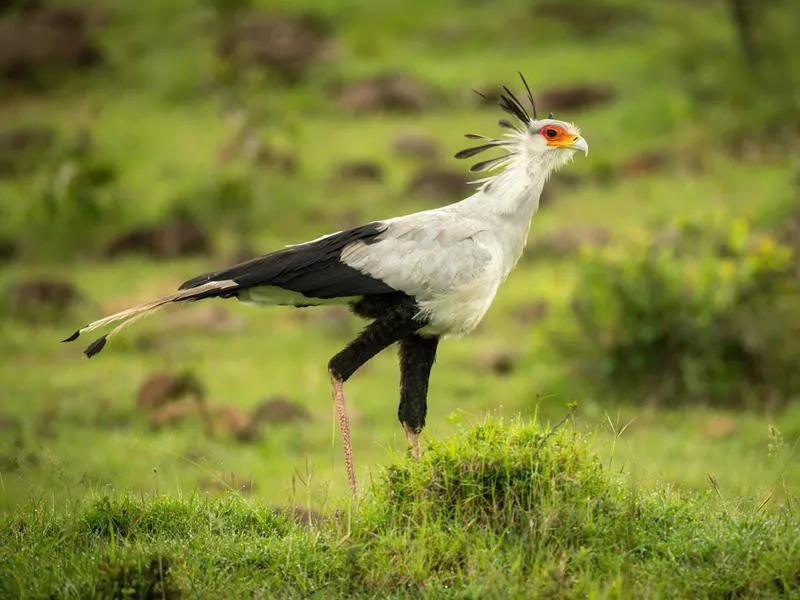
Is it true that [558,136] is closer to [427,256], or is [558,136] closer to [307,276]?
[427,256]

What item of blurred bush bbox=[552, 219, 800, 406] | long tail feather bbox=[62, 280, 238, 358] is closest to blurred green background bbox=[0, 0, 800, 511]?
blurred bush bbox=[552, 219, 800, 406]

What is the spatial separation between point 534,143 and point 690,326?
5497 mm

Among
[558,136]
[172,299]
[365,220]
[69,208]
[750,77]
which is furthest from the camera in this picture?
[750,77]

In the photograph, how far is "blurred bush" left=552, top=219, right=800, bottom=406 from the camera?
37.4ft

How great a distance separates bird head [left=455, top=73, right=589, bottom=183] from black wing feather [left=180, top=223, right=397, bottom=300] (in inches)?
37.0

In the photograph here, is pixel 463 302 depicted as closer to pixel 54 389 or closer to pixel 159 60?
pixel 54 389

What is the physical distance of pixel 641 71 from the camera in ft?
71.3

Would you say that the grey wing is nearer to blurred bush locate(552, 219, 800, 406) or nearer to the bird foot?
the bird foot

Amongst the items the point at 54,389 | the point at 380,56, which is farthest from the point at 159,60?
the point at 54,389

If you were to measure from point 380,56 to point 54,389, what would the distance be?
13.7m

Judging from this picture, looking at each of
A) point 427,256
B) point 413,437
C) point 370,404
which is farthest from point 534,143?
point 370,404

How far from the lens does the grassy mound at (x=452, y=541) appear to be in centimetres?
479

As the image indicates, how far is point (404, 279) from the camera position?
19.9ft

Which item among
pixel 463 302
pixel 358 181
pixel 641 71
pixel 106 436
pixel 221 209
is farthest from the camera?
pixel 641 71
